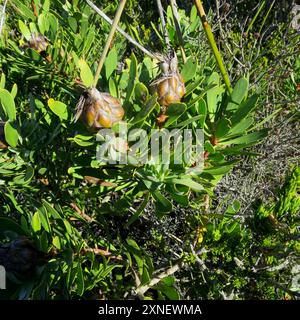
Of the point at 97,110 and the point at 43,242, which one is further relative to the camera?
the point at 43,242

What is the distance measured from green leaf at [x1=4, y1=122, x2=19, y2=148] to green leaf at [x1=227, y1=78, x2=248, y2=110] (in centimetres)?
47

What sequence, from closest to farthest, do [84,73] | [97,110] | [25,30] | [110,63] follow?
1. [97,110]
2. [84,73]
3. [110,63]
4. [25,30]

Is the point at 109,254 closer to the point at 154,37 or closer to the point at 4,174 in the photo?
the point at 4,174

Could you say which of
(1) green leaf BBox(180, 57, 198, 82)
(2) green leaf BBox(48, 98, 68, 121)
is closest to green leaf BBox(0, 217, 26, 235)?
(2) green leaf BBox(48, 98, 68, 121)

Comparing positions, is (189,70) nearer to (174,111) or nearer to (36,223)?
(174,111)

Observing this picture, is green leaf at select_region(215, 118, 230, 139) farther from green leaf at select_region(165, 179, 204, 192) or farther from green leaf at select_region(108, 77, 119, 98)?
green leaf at select_region(108, 77, 119, 98)

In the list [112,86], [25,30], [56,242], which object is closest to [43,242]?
[56,242]

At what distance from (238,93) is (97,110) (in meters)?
0.33

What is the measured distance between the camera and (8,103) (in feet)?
3.08

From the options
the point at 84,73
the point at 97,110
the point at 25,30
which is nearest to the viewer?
the point at 97,110

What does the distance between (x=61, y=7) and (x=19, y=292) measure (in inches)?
38.4

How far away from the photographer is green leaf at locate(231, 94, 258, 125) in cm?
90

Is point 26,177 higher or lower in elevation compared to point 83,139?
lower
